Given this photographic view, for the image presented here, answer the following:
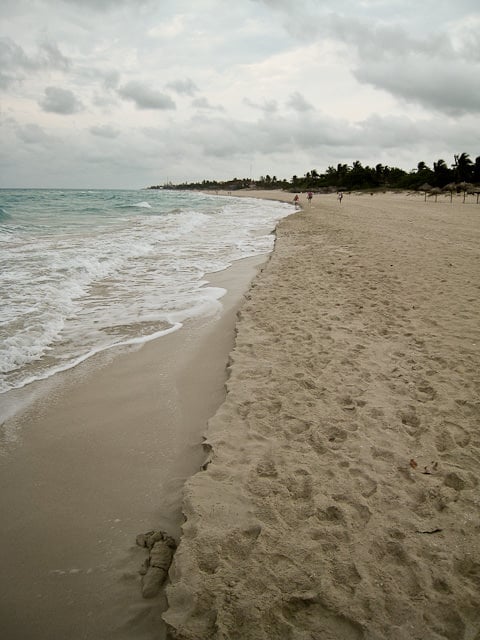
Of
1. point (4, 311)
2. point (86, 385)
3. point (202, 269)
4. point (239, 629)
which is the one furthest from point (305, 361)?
point (202, 269)

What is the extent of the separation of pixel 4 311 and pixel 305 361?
17.2 feet

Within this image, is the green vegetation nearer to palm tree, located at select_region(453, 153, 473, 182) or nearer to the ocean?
palm tree, located at select_region(453, 153, 473, 182)

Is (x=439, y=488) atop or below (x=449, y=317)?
below

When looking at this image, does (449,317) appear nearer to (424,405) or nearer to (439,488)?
(424,405)

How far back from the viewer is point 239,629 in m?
1.78

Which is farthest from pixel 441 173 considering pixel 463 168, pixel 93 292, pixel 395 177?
pixel 93 292

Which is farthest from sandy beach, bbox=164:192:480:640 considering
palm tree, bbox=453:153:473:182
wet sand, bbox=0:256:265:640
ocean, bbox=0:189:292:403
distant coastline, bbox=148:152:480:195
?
palm tree, bbox=453:153:473:182

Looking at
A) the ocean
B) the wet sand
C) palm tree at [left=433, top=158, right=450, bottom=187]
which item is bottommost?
the wet sand

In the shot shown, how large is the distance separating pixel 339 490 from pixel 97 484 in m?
1.84

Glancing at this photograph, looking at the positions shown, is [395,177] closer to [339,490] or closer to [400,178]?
[400,178]

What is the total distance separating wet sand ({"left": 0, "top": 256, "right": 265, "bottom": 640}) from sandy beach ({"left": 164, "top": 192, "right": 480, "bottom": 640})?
0.27m

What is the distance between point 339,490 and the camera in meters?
2.61

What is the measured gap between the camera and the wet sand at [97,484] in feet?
6.43

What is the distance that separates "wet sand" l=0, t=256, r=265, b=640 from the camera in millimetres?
1961
